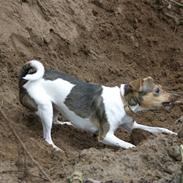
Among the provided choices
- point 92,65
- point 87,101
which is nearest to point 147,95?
point 87,101

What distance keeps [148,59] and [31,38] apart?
93.7 inches

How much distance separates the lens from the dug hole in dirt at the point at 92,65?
26.9 feet

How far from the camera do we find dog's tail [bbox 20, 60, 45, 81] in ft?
32.4

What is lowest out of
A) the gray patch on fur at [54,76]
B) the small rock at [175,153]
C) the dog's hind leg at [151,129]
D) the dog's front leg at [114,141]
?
the dog's front leg at [114,141]

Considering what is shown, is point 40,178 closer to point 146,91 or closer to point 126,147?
point 126,147

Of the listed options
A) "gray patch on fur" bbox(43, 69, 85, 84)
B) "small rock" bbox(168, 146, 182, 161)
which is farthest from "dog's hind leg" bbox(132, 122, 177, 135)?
"small rock" bbox(168, 146, 182, 161)

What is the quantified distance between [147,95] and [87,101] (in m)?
0.84

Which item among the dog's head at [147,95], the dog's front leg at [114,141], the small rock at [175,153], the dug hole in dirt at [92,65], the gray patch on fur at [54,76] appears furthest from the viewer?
the dog's head at [147,95]

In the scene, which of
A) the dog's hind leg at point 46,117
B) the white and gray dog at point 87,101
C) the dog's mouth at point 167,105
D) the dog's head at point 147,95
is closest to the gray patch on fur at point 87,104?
the white and gray dog at point 87,101

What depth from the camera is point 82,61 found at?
12.2 meters

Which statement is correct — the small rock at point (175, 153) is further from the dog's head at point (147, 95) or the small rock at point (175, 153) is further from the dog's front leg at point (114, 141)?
the dog's head at point (147, 95)

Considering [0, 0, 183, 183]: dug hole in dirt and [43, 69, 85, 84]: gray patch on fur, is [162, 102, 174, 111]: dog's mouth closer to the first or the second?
[0, 0, 183, 183]: dug hole in dirt

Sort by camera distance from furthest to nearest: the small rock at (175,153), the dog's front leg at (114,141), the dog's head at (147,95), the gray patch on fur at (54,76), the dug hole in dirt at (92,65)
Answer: the dog's head at (147,95)
the gray patch on fur at (54,76)
the dog's front leg at (114,141)
the small rock at (175,153)
the dug hole in dirt at (92,65)

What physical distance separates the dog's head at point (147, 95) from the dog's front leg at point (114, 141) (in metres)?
0.55
